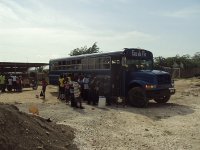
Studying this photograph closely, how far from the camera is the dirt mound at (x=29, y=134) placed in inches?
330

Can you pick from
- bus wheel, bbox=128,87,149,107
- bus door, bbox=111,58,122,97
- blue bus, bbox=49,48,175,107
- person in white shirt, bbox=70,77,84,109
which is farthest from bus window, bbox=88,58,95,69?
person in white shirt, bbox=70,77,84,109

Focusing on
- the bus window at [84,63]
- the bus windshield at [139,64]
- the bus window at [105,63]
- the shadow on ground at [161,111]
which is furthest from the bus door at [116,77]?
the bus window at [84,63]

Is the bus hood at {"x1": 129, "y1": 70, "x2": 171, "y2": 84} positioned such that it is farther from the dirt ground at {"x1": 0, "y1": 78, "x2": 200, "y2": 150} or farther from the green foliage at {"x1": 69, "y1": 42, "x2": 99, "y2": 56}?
the green foliage at {"x1": 69, "y1": 42, "x2": 99, "y2": 56}

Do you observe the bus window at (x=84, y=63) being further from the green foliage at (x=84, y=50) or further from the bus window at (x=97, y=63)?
the green foliage at (x=84, y=50)

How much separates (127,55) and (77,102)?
3925mm

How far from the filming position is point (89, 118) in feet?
44.3

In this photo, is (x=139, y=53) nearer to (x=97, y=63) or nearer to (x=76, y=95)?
(x=97, y=63)

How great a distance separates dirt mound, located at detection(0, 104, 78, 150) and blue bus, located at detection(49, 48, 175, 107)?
804cm

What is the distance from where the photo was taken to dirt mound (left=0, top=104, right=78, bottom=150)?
8371 mm

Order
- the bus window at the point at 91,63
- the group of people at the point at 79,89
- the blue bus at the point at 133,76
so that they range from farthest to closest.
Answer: the bus window at the point at 91,63, the blue bus at the point at 133,76, the group of people at the point at 79,89

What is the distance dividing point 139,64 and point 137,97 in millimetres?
2191

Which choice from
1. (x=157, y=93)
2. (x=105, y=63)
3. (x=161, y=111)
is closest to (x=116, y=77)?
(x=105, y=63)

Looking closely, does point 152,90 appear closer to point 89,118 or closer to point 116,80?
point 116,80

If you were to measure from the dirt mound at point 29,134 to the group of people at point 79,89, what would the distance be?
6163 millimetres
